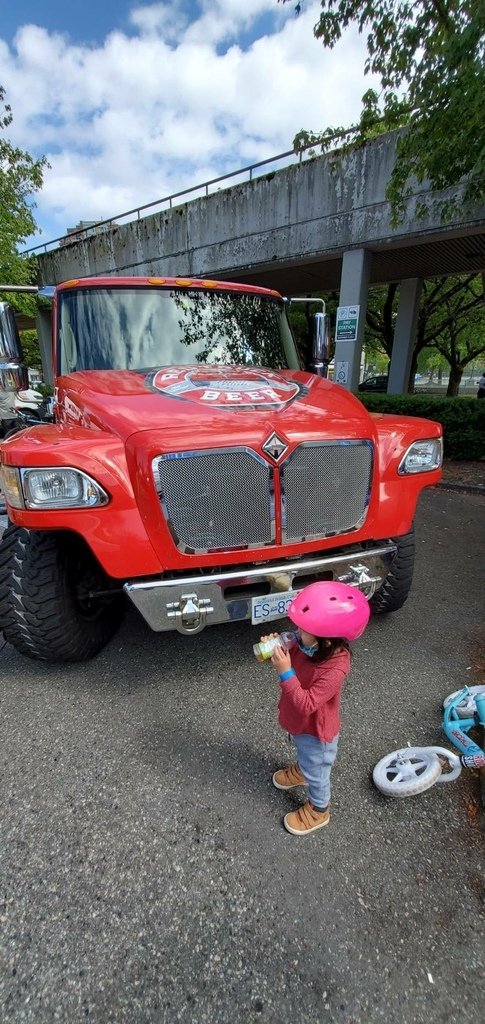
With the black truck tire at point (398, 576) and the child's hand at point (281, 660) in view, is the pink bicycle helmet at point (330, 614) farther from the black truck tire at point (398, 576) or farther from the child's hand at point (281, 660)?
the black truck tire at point (398, 576)

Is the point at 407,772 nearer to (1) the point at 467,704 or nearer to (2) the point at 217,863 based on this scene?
(1) the point at 467,704

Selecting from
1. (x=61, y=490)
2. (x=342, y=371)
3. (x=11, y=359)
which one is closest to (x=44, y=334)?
(x=342, y=371)

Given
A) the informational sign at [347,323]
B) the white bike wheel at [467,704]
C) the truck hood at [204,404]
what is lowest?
the white bike wheel at [467,704]

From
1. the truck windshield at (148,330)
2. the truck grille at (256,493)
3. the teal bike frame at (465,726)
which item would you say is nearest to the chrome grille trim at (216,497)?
the truck grille at (256,493)

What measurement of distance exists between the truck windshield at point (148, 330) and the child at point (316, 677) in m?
2.27

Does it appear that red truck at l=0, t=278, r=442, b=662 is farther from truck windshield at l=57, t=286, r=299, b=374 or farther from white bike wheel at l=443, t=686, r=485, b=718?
white bike wheel at l=443, t=686, r=485, b=718

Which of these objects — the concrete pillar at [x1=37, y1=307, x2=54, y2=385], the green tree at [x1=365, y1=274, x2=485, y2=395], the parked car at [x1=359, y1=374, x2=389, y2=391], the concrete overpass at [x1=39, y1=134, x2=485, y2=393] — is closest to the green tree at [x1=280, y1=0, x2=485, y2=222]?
the concrete overpass at [x1=39, y1=134, x2=485, y2=393]

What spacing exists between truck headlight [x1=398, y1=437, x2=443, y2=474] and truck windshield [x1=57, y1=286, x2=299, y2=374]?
1.53 metres

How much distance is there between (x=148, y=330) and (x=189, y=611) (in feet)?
7.05

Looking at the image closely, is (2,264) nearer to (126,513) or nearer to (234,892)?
(126,513)

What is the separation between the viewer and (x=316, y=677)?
1777mm

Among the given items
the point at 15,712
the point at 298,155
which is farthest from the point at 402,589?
the point at 298,155

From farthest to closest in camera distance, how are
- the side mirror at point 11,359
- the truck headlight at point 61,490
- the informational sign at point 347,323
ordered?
the informational sign at point 347,323 < the side mirror at point 11,359 < the truck headlight at point 61,490

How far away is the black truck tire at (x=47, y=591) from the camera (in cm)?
251
